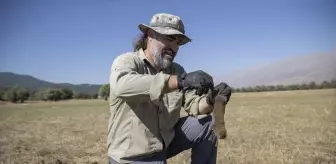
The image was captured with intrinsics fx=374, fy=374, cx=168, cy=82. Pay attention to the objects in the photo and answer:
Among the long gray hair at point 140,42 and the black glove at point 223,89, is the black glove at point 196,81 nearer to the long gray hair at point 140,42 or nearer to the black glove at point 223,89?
Result: the black glove at point 223,89

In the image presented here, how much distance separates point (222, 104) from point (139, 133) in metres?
0.81

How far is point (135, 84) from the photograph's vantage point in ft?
8.72

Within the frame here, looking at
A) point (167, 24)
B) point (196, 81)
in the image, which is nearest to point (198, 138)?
point (167, 24)

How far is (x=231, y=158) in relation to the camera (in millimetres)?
5934

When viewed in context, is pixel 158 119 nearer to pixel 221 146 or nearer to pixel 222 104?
pixel 222 104

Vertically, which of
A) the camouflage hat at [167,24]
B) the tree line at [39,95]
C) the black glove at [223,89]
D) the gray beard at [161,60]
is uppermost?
the camouflage hat at [167,24]

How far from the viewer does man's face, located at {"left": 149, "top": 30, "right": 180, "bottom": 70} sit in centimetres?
324

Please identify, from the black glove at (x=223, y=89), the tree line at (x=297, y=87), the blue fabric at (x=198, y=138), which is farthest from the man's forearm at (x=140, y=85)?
the tree line at (x=297, y=87)

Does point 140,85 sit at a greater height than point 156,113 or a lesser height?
greater

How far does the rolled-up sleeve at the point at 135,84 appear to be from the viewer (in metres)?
2.56

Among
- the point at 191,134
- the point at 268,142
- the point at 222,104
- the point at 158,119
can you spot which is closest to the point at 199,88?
the point at 222,104

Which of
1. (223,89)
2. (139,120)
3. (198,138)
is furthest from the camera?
(198,138)

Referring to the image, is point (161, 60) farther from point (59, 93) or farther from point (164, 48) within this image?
point (59, 93)

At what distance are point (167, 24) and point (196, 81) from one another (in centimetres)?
86
